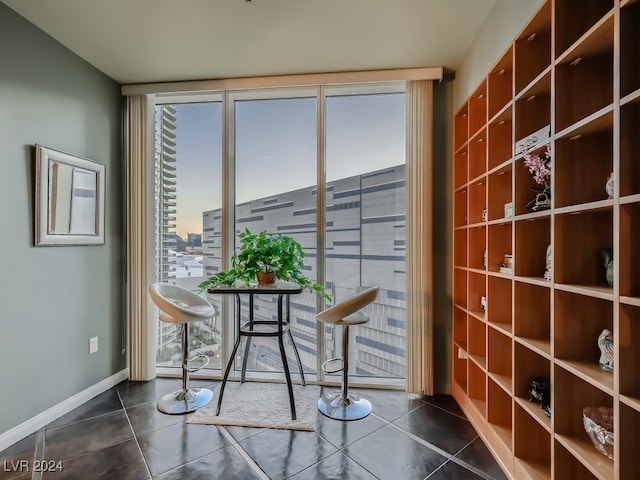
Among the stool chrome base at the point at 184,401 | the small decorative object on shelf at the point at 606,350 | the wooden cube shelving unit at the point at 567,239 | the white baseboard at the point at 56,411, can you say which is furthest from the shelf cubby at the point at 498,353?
the white baseboard at the point at 56,411

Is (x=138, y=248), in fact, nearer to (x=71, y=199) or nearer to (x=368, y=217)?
(x=71, y=199)

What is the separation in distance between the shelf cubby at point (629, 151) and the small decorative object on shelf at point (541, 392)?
104 centimetres

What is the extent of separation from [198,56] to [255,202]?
4.08ft

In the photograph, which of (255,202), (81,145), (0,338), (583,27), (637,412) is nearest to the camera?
(637,412)

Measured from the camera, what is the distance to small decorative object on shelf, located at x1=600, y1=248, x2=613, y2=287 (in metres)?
1.23

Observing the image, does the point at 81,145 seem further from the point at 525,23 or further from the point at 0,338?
the point at 525,23

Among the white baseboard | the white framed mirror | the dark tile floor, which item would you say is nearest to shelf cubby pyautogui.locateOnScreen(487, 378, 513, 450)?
the dark tile floor

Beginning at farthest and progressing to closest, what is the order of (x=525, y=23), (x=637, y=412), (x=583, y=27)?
(x=525, y=23), (x=583, y=27), (x=637, y=412)

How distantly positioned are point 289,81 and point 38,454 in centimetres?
310

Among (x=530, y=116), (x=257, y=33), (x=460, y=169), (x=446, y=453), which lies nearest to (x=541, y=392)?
(x=446, y=453)

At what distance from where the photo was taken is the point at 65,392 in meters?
2.50

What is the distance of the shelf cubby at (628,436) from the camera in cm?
103

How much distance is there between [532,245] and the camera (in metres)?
1.69

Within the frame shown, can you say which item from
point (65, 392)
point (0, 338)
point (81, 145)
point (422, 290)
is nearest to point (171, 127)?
point (81, 145)
